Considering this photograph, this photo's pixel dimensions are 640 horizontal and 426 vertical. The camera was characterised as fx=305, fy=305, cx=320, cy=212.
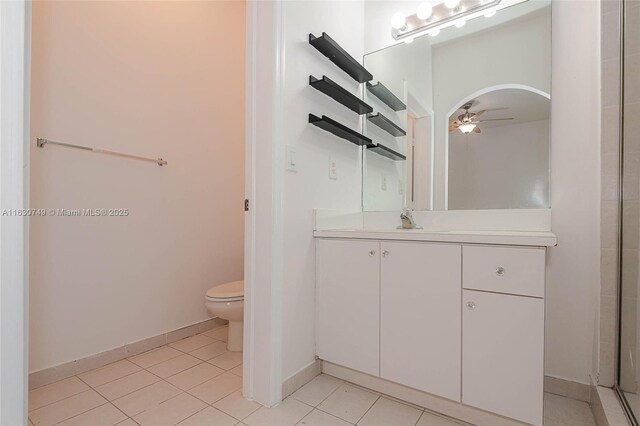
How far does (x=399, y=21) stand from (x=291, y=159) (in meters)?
1.31

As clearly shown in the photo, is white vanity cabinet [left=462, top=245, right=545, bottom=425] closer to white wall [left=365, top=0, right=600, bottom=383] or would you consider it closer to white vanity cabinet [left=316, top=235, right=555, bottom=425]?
white vanity cabinet [left=316, top=235, right=555, bottom=425]

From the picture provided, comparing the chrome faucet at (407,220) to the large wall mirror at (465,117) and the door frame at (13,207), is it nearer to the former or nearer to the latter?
the large wall mirror at (465,117)

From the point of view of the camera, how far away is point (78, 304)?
Result: 166 cm

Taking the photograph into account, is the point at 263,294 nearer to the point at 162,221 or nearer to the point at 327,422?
the point at 327,422

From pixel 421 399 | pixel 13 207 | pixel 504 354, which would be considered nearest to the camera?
pixel 13 207

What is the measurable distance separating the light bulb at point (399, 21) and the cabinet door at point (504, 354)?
68.1 inches

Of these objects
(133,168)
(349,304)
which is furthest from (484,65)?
(133,168)

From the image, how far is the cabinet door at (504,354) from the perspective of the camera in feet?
3.55

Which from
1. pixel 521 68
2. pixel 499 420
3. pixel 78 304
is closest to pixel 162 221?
pixel 78 304

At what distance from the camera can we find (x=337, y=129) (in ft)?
5.64

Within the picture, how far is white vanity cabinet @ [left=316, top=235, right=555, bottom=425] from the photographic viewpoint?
1.10m

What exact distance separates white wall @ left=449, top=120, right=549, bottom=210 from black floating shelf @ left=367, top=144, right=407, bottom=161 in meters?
0.32

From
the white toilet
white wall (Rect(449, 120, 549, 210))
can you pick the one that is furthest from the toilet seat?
white wall (Rect(449, 120, 549, 210))

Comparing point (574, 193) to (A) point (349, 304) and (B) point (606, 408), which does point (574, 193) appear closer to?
(B) point (606, 408)
